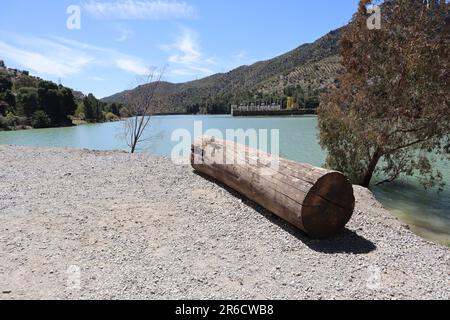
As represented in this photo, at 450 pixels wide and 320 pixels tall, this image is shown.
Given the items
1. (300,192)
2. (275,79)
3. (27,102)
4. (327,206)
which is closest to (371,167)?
(327,206)

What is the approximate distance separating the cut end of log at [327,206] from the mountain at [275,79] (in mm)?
69784

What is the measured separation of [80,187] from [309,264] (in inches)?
200

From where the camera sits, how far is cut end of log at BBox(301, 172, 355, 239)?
4.86m

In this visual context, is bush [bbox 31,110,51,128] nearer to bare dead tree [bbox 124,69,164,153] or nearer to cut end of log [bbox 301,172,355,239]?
bare dead tree [bbox 124,69,164,153]

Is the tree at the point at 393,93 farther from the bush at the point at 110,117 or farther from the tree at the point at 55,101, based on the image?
the bush at the point at 110,117

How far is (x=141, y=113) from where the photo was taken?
19.7m

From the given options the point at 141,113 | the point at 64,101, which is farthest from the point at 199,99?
the point at 141,113

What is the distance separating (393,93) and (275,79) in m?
124

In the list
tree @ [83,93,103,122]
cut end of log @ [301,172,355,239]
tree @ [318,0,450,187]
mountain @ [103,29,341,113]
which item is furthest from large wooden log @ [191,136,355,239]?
tree @ [83,93,103,122]

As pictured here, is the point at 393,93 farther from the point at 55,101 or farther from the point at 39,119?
A: the point at 55,101

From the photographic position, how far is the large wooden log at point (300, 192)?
4.88 meters

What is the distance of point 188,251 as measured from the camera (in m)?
4.46

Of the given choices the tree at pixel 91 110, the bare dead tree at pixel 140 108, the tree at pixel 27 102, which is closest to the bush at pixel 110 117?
the tree at pixel 91 110
